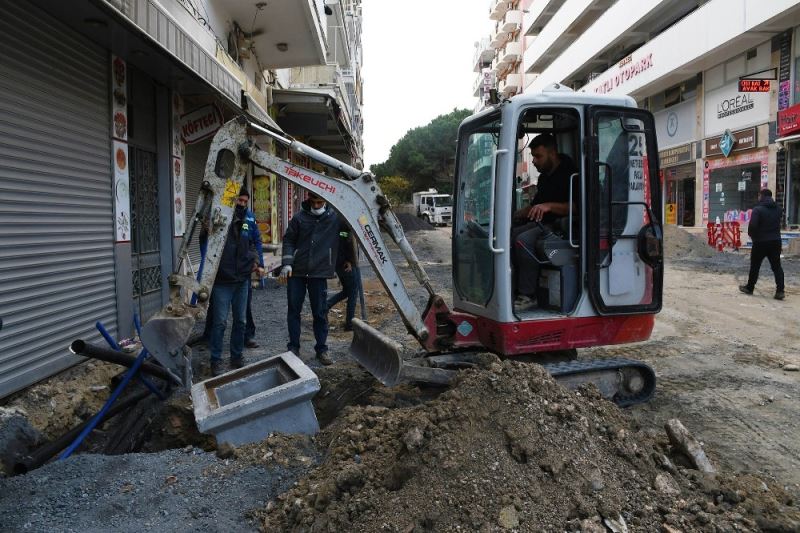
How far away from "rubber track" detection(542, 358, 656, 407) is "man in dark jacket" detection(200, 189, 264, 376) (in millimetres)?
3173

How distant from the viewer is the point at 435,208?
4678 cm

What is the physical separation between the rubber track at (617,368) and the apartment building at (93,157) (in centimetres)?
325

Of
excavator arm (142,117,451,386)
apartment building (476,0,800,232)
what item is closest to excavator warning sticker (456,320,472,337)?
excavator arm (142,117,451,386)

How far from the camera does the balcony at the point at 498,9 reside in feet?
193

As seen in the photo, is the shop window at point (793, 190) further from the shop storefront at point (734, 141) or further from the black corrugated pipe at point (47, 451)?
the black corrugated pipe at point (47, 451)

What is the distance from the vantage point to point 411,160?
6381 cm

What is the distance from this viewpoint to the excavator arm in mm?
3895

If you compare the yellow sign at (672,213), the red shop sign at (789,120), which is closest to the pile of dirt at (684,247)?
the red shop sign at (789,120)

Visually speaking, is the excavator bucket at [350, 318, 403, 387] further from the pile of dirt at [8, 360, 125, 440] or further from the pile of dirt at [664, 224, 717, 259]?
the pile of dirt at [664, 224, 717, 259]

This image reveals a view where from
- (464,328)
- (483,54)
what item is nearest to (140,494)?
(464,328)

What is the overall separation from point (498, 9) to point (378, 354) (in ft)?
204

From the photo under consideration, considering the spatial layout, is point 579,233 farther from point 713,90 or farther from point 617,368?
point 713,90

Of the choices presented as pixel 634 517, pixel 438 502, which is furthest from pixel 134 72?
pixel 634 517

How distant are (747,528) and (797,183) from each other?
1912 cm
